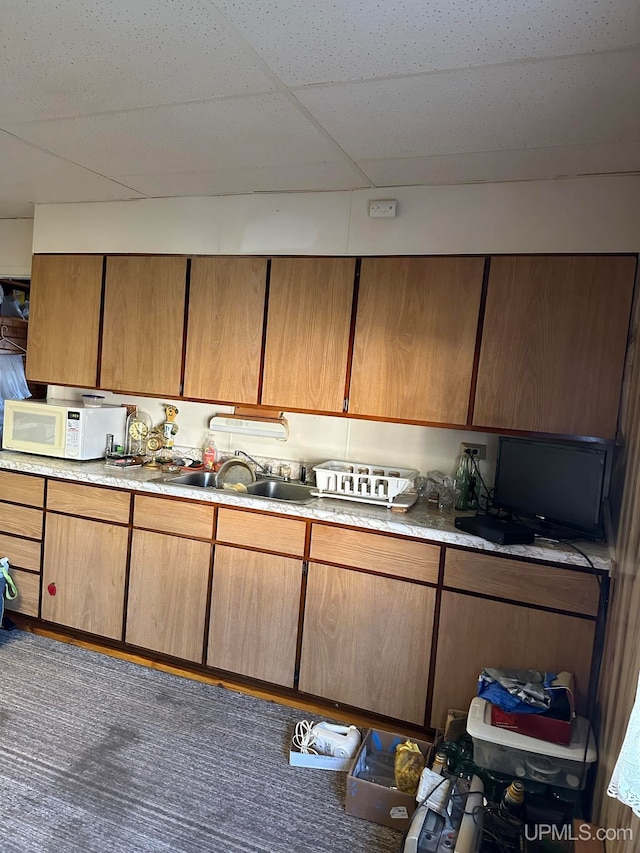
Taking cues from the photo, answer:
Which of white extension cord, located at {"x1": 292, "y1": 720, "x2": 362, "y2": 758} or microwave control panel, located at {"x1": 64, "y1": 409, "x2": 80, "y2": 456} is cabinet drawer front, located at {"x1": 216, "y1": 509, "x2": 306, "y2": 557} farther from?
microwave control panel, located at {"x1": 64, "y1": 409, "x2": 80, "y2": 456}

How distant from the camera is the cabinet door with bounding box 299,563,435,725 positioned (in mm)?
2436

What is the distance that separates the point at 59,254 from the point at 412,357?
2.29 m

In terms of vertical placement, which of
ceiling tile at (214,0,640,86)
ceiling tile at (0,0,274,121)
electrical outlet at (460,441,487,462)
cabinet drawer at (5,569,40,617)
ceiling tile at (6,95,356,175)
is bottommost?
cabinet drawer at (5,569,40,617)

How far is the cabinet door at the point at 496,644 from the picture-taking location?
2188 millimetres

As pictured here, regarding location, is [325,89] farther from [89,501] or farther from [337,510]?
[89,501]

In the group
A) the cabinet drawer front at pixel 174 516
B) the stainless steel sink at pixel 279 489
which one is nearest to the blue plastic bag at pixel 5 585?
the cabinet drawer front at pixel 174 516

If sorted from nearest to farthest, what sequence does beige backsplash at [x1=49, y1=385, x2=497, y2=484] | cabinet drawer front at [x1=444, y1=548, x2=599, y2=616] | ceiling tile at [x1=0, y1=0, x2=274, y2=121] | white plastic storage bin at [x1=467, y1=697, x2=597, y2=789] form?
ceiling tile at [x1=0, y1=0, x2=274, y2=121], white plastic storage bin at [x1=467, y1=697, x2=597, y2=789], cabinet drawer front at [x1=444, y1=548, x2=599, y2=616], beige backsplash at [x1=49, y1=385, x2=497, y2=484]

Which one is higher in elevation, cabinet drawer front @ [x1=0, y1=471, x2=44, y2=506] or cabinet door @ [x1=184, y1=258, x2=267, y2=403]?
cabinet door @ [x1=184, y1=258, x2=267, y2=403]

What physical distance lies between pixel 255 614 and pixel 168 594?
0.50 meters

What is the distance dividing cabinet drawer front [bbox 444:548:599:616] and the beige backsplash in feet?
2.07

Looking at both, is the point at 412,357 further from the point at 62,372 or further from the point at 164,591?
the point at 62,372

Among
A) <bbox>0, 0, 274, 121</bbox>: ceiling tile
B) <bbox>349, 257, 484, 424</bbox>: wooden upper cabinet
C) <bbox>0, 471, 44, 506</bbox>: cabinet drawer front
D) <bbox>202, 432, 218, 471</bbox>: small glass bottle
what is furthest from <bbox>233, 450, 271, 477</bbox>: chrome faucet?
<bbox>0, 0, 274, 121</bbox>: ceiling tile

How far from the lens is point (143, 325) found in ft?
10.5

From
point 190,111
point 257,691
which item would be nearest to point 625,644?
point 257,691
